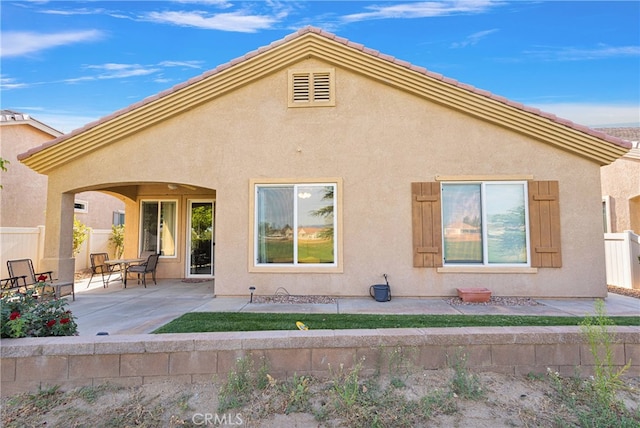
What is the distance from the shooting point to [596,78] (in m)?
14.8

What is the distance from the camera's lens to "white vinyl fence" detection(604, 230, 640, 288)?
8828 millimetres

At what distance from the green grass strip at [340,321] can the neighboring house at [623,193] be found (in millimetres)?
8939

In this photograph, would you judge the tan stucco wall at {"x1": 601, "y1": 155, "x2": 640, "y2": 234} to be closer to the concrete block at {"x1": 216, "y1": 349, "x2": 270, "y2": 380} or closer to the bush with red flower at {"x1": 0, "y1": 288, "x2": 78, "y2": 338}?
the concrete block at {"x1": 216, "y1": 349, "x2": 270, "y2": 380}

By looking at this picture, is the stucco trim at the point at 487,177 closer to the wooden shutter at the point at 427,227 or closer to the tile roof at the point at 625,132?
the wooden shutter at the point at 427,227

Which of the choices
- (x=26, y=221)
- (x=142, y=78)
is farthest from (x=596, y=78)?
(x=26, y=221)

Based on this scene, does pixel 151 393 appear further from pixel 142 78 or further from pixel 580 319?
pixel 142 78

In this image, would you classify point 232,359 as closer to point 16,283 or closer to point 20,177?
point 16,283

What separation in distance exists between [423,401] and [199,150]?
23.2 ft

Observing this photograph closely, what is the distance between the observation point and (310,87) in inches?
307

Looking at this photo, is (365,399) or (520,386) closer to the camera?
(365,399)

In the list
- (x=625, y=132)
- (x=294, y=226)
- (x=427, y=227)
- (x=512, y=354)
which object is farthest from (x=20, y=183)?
(x=625, y=132)

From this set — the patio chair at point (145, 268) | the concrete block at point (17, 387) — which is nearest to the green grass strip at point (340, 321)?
the concrete block at point (17, 387)

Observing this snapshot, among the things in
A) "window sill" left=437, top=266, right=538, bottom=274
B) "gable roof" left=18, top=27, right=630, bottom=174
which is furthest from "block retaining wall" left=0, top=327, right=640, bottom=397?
"gable roof" left=18, top=27, right=630, bottom=174

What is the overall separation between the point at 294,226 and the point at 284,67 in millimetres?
4035
